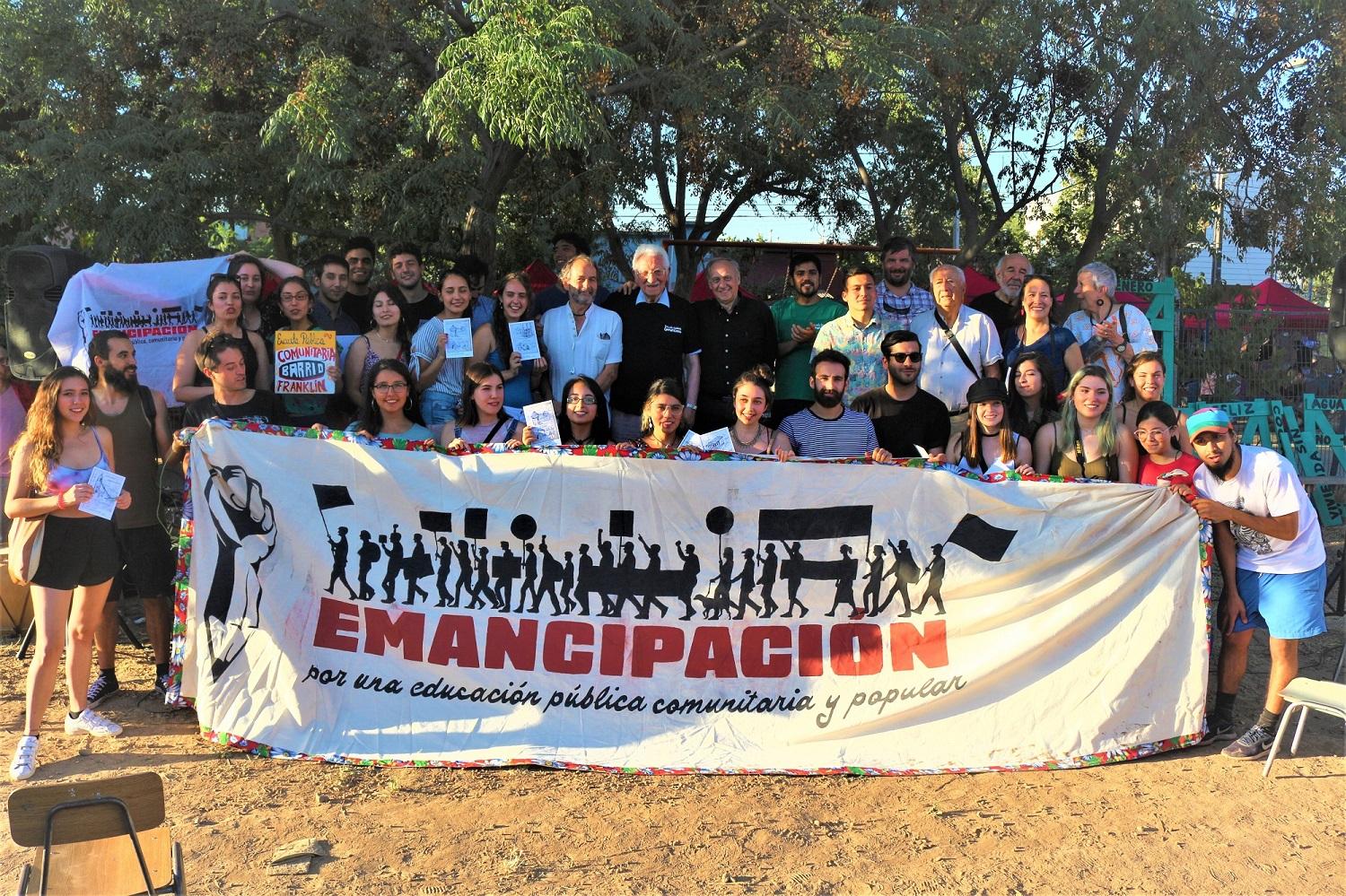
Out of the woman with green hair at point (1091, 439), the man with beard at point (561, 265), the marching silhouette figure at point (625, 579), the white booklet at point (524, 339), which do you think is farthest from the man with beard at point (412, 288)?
the woman with green hair at point (1091, 439)

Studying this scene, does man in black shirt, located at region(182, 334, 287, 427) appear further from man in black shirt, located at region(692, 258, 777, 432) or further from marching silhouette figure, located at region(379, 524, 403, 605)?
man in black shirt, located at region(692, 258, 777, 432)

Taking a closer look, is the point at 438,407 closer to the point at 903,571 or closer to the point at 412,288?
the point at 412,288

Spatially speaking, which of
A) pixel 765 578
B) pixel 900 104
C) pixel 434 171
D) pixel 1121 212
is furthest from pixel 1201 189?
pixel 765 578

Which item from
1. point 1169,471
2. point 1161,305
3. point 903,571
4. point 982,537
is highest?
point 1161,305

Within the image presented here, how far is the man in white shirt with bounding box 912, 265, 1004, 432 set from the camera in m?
6.09

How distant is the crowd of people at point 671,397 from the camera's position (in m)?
4.98

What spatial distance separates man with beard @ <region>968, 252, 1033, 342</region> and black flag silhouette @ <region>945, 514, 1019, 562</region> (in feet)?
6.62

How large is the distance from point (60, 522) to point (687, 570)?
2883 mm

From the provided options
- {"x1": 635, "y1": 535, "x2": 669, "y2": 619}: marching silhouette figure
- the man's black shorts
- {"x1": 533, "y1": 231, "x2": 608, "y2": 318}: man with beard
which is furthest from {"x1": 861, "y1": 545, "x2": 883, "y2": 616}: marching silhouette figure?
the man's black shorts

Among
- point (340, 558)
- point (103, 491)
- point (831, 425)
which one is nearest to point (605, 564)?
point (340, 558)

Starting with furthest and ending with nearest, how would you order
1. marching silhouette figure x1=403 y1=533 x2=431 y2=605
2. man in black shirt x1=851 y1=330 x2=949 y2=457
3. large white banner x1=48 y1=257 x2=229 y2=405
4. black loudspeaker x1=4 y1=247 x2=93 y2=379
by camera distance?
1. black loudspeaker x1=4 y1=247 x2=93 y2=379
2. large white banner x1=48 y1=257 x2=229 y2=405
3. man in black shirt x1=851 y1=330 x2=949 y2=457
4. marching silhouette figure x1=403 y1=533 x2=431 y2=605

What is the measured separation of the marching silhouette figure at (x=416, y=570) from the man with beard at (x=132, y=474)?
56.0 inches

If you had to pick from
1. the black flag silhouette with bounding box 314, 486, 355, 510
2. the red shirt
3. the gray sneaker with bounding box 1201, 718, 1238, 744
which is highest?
the red shirt

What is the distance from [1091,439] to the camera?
5.30 meters
